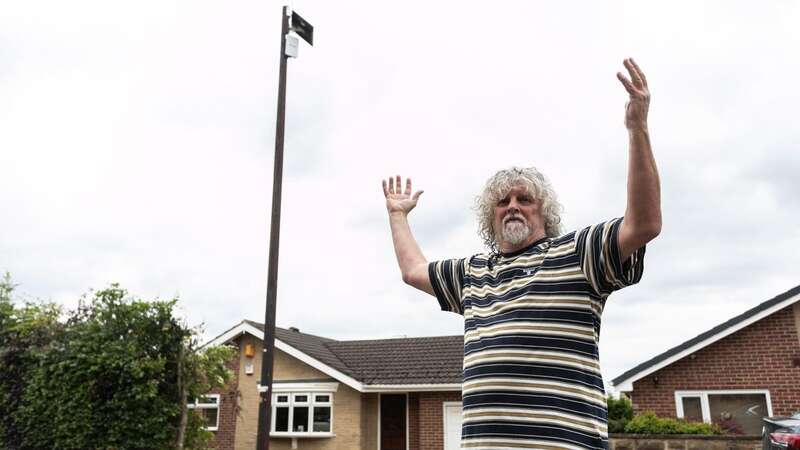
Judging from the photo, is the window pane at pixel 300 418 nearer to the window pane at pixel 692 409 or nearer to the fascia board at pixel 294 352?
the fascia board at pixel 294 352

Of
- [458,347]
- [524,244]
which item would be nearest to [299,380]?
[458,347]

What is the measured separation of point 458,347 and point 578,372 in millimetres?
19870

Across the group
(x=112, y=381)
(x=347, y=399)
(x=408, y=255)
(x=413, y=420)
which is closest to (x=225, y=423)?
(x=347, y=399)

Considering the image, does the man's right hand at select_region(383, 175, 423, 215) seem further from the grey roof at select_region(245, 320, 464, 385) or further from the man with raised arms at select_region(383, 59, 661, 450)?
the grey roof at select_region(245, 320, 464, 385)

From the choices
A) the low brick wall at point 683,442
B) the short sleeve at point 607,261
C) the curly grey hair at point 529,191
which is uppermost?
A: the curly grey hair at point 529,191

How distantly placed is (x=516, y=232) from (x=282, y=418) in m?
19.8

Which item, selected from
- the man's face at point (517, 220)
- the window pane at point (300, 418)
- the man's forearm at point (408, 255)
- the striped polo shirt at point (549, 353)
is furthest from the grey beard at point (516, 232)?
the window pane at point (300, 418)

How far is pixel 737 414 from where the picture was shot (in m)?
13.1

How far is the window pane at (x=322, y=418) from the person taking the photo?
783 inches

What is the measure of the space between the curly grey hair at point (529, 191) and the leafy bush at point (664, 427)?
1054cm

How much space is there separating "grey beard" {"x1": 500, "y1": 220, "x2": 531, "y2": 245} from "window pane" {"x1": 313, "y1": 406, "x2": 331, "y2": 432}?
61.9 ft

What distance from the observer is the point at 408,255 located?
249 cm

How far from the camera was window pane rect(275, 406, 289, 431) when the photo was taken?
801 inches

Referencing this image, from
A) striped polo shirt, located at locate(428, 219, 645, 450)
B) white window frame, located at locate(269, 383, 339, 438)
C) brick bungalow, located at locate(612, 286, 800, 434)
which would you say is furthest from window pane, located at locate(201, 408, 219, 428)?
striped polo shirt, located at locate(428, 219, 645, 450)
